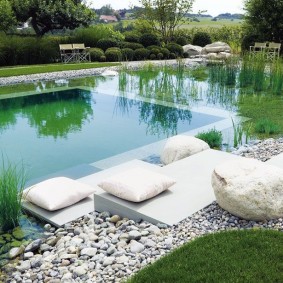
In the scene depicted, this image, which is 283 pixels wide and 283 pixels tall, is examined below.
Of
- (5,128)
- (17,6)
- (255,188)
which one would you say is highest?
(17,6)

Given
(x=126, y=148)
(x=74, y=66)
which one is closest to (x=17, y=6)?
(x=74, y=66)

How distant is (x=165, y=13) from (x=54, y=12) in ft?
19.0

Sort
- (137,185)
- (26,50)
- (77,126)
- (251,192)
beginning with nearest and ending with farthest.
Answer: (251,192) < (137,185) < (77,126) < (26,50)

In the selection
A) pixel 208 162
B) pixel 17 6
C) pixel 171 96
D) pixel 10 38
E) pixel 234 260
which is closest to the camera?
pixel 234 260

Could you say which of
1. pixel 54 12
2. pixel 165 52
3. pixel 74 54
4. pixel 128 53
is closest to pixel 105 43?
pixel 128 53

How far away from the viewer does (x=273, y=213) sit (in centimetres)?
352

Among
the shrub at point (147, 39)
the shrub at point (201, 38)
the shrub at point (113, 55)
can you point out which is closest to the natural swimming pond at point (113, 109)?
the shrub at point (113, 55)

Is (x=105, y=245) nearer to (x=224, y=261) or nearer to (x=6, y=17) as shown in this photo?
(x=224, y=261)

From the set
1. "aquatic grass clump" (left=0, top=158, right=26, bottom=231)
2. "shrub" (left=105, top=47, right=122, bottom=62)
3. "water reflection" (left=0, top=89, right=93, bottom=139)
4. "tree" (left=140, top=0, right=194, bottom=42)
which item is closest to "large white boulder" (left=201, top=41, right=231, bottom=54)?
"tree" (left=140, top=0, right=194, bottom=42)

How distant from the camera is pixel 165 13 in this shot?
2175 centimetres

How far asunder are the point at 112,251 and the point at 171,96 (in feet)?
25.0

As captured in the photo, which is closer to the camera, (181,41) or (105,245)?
(105,245)

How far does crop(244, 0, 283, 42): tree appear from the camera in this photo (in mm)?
18641

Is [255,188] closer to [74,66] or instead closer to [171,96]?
[171,96]
